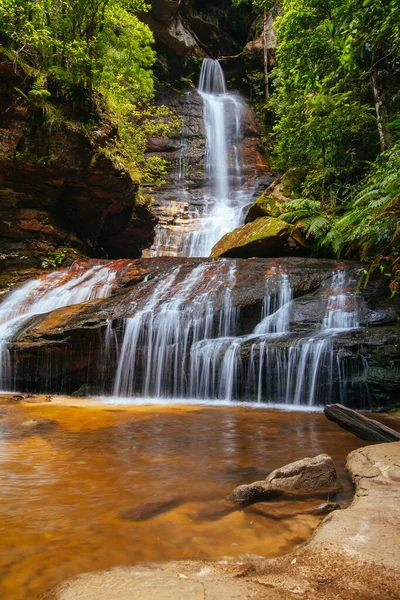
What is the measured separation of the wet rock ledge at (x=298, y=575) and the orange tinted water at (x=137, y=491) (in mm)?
181

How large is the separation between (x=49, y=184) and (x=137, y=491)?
12.0 m

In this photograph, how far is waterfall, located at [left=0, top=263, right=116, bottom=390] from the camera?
1051cm

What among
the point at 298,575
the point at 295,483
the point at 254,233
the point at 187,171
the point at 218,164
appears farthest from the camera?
the point at 218,164

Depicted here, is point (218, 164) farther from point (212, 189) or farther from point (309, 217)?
point (309, 217)

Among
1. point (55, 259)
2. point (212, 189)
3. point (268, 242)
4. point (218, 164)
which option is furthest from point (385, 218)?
point (218, 164)

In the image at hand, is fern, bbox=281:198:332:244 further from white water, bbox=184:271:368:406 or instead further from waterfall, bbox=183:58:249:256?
waterfall, bbox=183:58:249:256

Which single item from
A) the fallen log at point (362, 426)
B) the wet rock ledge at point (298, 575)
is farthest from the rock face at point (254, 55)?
the wet rock ledge at point (298, 575)

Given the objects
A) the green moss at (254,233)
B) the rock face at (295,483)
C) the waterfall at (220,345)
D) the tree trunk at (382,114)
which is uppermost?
the tree trunk at (382,114)

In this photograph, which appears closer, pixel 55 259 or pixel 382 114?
pixel 382 114

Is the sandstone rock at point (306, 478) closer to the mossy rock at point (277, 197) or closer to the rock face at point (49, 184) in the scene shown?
the mossy rock at point (277, 197)

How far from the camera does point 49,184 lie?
12766 mm

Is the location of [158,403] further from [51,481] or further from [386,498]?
[386,498]

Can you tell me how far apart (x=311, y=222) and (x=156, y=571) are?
1081 cm

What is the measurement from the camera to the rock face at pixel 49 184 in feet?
38.5
